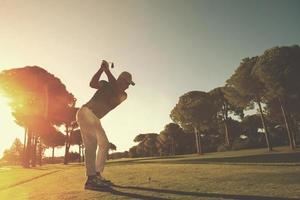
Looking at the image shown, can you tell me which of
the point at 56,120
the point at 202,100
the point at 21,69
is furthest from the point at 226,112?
the point at 21,69

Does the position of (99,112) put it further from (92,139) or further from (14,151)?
(14,151)

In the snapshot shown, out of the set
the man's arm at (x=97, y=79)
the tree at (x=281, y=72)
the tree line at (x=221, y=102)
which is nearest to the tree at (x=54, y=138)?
the tree line at (x=221, y=102)

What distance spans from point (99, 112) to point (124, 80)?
0.82 metres

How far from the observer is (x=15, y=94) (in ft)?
140

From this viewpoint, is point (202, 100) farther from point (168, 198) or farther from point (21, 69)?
point (168, 198)

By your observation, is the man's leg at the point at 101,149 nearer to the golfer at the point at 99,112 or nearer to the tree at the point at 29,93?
the golfer at the point at 99,112

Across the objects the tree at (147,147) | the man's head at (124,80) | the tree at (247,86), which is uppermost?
the tree at (247,86)

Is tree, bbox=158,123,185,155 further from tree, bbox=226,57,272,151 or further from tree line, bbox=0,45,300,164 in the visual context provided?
tree, bbox=226,57,272,151

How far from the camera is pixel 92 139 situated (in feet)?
18.7

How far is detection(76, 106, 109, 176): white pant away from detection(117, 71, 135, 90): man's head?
836 millimetres

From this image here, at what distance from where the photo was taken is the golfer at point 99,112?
5.67m

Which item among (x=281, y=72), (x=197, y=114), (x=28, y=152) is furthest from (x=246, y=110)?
(x=28, y=152)

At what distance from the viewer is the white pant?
5.57m

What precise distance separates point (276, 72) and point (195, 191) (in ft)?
102
